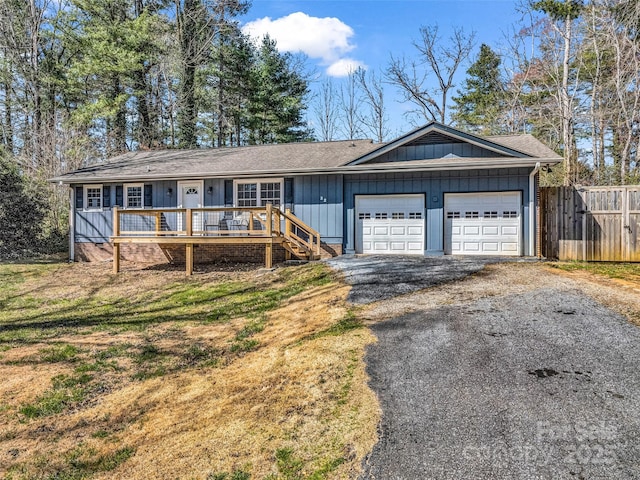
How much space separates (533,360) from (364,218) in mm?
7996

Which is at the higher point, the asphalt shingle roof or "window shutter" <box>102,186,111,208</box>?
the asphalt shingle roof

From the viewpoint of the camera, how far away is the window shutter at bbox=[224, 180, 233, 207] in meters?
12.2

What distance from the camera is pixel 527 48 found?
66.1 ft

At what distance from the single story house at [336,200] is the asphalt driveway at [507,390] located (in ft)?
17.6

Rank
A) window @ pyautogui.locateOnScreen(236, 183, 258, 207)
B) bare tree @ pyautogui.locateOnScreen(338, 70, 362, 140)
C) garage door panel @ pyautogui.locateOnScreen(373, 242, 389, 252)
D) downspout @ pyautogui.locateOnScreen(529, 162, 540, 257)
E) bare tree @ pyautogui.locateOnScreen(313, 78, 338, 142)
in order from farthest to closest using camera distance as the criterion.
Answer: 1. bare tree @ pyautogui.locateOnScreen(313, 78, 338, 142)
2. bare tree @ pyautogui.locateOnScreen(338, 70, 362, 140)
3. window @ pyautogui.locateOnScreen(236, 183, 258, 207)
4. garage door panel @ pyautogui.locateOnScreen(373, 242, 389, 252)
5. downspout @ pyautogui.locateOnScreen(529, 162, 540, 257)

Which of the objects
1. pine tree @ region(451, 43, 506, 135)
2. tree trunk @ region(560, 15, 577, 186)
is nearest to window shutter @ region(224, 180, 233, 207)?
tree trunk @ region(560, 15, 577, 186)

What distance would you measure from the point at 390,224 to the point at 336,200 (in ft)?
5.78

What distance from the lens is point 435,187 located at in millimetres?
10828

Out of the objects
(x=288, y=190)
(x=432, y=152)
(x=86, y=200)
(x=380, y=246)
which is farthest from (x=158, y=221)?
(x=432, y=152)

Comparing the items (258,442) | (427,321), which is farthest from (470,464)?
(427,321)

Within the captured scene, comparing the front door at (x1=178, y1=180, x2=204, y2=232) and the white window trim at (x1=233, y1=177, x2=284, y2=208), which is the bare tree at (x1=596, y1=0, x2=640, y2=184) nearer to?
the white window trim at (x1=233, y1=177, x2=284, y2=208)

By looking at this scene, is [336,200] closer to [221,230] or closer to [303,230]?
[303,230]

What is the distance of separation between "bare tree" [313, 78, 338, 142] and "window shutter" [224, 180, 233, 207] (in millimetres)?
18204

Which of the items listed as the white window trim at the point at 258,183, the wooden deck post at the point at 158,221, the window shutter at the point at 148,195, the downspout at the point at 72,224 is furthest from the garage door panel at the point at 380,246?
the downspout at the point at 72,224
